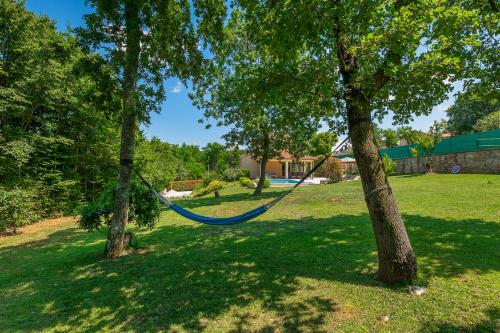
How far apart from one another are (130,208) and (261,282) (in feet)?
11.1

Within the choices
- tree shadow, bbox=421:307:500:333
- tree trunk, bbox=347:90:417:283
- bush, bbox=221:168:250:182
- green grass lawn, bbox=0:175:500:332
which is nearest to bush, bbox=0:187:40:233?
green grass lawn, bbox=0:175:500:332

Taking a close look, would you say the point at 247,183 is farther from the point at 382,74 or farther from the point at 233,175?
the point at 382,74

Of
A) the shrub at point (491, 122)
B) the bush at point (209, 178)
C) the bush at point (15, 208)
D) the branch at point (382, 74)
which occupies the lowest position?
the bush at point (15, 208)

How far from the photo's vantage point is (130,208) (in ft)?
18.5

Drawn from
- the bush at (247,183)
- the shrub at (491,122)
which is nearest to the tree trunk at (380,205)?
the bush at (247,183)

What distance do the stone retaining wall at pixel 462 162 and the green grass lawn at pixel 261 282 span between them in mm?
10957

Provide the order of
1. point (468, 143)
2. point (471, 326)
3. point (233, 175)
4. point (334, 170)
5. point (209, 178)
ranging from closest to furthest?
→ point (471, 326) → point (468, 143) → point (334, 170) → point (209, 178) → point (233, 175)

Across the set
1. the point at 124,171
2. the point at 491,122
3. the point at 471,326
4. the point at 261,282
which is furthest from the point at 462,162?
the point at 124,171

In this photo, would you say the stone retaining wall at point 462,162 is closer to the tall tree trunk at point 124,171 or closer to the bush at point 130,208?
the bush at point 130,208

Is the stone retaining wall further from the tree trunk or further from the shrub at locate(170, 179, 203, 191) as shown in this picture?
the shrub at locate(170, 179, 203, 191)

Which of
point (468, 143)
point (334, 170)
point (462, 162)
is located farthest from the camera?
point (334, 170)

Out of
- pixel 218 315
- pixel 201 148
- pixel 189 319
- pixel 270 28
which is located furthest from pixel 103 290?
pixel 201 148

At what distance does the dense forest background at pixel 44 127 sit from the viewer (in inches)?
371

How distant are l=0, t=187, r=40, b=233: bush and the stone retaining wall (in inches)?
857
